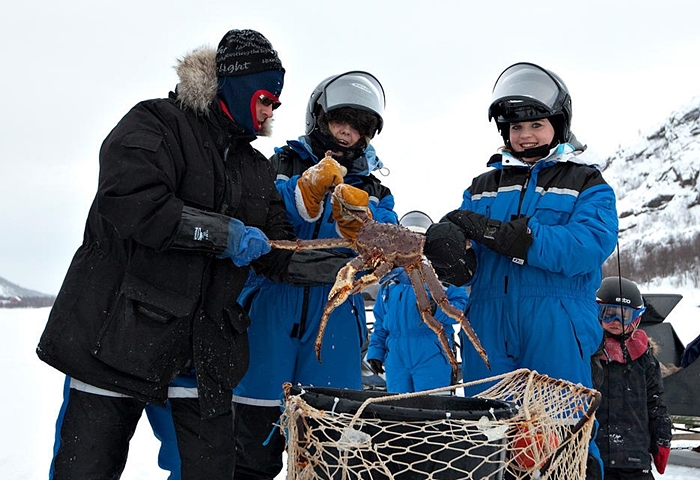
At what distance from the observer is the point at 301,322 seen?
8.42 feet

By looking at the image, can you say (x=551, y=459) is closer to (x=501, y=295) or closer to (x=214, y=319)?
(x=501, y=295)

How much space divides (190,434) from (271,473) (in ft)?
1.70

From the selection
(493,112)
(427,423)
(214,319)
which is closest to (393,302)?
(493,112)

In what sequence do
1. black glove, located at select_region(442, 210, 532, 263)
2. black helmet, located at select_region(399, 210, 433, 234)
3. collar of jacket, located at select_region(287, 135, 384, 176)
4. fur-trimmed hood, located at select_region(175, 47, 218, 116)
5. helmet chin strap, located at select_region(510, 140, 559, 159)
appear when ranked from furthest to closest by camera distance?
black helmet, located at select_region(399, 210, 433, 234)
collar of jacket, located at select_region(287, 135, 384, 176)
helmet chin strap, located at select_region(510, 140, 559, 159)
black glove, located at select_region(442, 210, 532, 263)
fur-trimmed hood, located at select_region(175, 47, 218, 116)

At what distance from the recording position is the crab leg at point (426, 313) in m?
2.10

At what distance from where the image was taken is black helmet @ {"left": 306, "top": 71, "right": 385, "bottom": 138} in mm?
2861

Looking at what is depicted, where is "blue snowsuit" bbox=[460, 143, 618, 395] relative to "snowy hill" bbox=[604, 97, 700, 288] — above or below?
below

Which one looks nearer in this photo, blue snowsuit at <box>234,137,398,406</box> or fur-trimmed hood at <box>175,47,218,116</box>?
fur-trimmed hood at <box>175,47,218,116</box>

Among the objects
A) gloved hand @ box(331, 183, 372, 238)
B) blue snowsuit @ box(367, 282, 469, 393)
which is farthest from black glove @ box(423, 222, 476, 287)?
blue snowsuit @ box(367, 282, 469, 393)

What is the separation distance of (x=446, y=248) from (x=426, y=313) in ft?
1.00

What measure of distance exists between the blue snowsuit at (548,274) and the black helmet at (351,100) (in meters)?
0.68

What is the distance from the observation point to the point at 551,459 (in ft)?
5.08

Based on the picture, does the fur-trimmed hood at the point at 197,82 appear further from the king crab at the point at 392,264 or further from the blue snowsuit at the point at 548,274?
the blue snowsuit at the point at 548,274

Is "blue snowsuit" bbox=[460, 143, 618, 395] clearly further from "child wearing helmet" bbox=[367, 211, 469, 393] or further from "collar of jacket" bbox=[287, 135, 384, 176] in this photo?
"child wearing helmet" bbox=[367, 211, 469, 393]
